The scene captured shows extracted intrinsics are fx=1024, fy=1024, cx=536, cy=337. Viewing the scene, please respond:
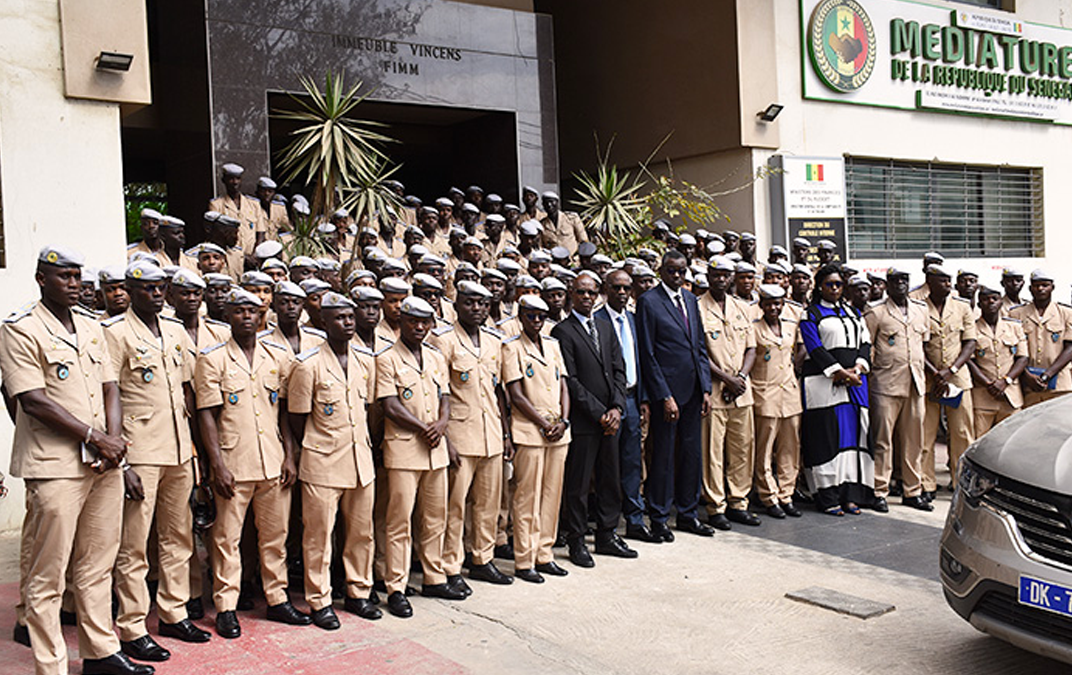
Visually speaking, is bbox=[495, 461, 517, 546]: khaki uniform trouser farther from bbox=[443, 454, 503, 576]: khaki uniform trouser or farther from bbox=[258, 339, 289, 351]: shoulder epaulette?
bbox=[258, 339, 289, 351]: shoulder epaulette

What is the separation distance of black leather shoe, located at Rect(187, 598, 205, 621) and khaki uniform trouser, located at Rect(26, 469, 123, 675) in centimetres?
81

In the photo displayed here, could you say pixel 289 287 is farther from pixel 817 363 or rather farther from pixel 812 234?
pixel 812 234

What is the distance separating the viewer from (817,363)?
7902mm

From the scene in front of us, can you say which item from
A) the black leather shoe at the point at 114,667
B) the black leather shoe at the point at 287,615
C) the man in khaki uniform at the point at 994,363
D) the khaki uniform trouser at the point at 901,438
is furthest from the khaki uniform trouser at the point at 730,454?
the black leather shoe at the point at 114,667

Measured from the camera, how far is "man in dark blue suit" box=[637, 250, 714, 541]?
717 cm

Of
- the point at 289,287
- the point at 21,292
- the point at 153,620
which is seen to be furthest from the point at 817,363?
the point at 21,292

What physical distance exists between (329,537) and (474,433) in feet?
3.48

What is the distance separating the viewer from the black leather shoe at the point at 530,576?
6117 millimetres

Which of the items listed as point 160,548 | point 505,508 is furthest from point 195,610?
point 505,508

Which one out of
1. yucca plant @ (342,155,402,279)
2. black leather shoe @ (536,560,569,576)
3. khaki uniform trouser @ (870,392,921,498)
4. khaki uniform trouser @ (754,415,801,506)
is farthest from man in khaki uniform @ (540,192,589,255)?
black leather shoe @ (536,560,569,576)

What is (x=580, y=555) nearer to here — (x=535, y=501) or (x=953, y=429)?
(x=535, y=501)

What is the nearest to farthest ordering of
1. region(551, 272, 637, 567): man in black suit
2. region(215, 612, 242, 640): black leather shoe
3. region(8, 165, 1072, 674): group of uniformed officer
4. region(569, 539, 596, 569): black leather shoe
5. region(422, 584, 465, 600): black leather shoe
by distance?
region(8, 165, 1072, 674): group of uniformed officer → region(215, 612, 242, 640): black leather shoe → region(422, 584, 465, 600): black leather shoe → region(569, 539, 596, 569): black leather shoe → region(551, 272, 637, 567): man in black suit

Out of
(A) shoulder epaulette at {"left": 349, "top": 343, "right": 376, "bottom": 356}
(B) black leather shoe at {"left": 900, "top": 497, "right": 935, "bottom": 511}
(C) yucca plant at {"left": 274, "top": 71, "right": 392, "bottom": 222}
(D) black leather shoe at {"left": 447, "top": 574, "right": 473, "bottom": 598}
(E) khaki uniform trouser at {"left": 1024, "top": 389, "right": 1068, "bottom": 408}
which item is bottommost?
(B) black leather shoe at {"left": 900, "top": 497, "right": 935, "bottom": 511}

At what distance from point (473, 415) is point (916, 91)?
426 inches
